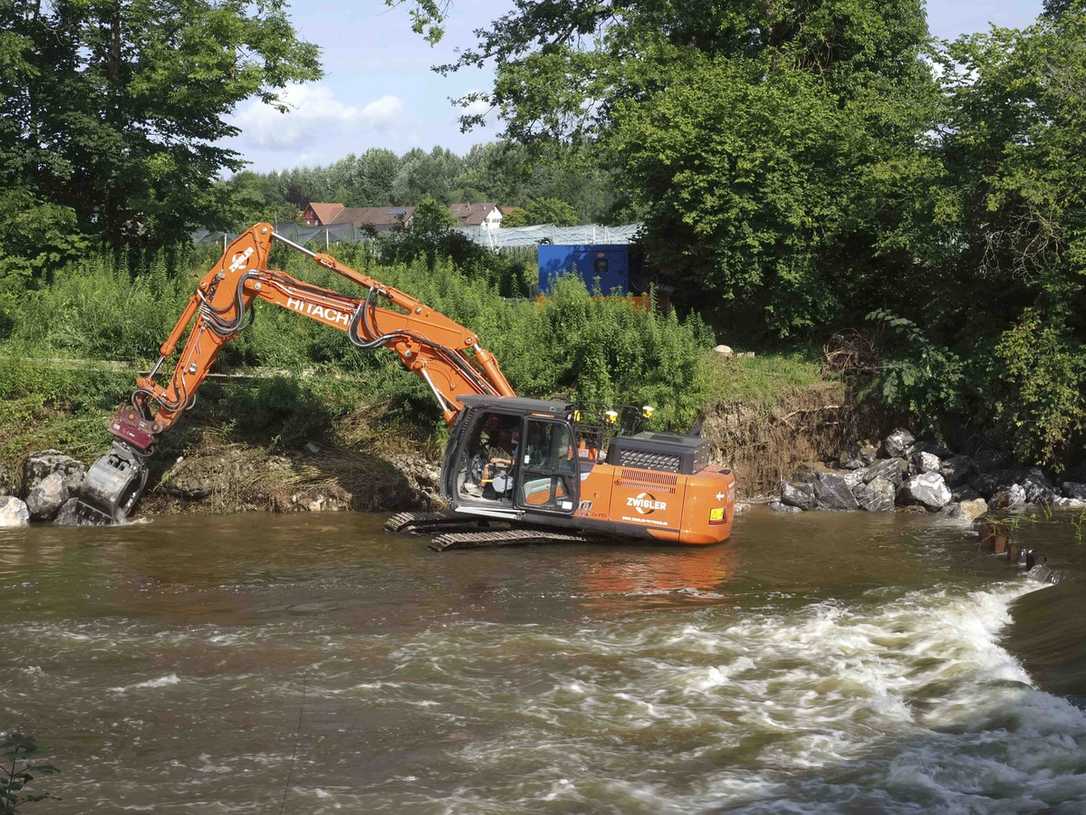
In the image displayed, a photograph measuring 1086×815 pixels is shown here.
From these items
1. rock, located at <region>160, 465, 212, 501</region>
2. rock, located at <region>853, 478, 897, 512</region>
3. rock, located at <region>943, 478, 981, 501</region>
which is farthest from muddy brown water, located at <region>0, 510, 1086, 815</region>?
rock, located at <region>943, 478, 981, 501</region>

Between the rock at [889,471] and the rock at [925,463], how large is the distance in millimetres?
157

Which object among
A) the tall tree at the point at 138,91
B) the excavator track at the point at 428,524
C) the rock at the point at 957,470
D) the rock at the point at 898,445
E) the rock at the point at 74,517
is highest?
the tall tree at the point at 138,91

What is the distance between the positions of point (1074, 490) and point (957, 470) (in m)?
1.79

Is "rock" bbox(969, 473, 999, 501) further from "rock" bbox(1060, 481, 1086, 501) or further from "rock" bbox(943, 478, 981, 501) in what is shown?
"rock" bbox(1060, 481, 1086, 501)

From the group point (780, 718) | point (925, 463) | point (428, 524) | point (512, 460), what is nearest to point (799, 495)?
point (925, 463)

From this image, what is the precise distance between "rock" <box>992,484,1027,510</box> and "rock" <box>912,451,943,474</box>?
42.8 inches

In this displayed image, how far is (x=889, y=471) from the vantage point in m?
19.6

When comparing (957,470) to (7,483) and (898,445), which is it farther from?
(7,483)

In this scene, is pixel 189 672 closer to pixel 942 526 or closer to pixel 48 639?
pixel 48 639

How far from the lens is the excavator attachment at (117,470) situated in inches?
679

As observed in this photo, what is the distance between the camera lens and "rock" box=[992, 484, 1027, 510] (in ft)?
60.8

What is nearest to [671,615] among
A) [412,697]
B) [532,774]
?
[412,697]

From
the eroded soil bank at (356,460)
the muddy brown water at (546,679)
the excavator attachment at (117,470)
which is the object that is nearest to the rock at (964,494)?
the eroded soil bank at (356,460)

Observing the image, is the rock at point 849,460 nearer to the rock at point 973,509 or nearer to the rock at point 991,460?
the rock at point 991,460
